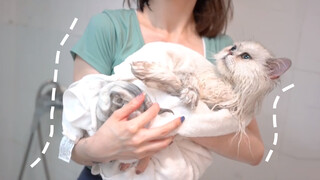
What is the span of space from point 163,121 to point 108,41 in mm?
203

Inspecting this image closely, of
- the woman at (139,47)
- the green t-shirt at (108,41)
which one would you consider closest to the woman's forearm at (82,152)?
the woman at (139,47)

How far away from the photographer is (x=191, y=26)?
2.36 feet

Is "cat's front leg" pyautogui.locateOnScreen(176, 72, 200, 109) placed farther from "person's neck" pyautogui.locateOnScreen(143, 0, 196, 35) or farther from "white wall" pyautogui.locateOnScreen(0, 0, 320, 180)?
"white wall" pyautogui.locateOnScreen(0, 0, 320, 180)

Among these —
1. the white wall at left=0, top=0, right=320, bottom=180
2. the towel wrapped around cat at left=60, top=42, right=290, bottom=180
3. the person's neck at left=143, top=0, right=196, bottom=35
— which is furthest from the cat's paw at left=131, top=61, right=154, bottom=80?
the white wall at left=0, top=0, right=320, bottom=180

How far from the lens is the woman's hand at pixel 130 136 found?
1.52ft

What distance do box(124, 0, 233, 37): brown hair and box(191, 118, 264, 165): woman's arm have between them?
0.23 meters

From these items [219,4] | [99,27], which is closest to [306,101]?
[219,4]

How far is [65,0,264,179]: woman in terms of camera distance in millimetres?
472

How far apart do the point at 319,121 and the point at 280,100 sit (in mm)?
120

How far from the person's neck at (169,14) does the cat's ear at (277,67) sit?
0.85 feet

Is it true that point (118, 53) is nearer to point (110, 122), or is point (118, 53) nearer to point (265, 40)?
point (110, 122)

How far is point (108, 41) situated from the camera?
59cm

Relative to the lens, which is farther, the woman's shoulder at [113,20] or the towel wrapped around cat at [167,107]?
the woman's shoulder at [113,20]
